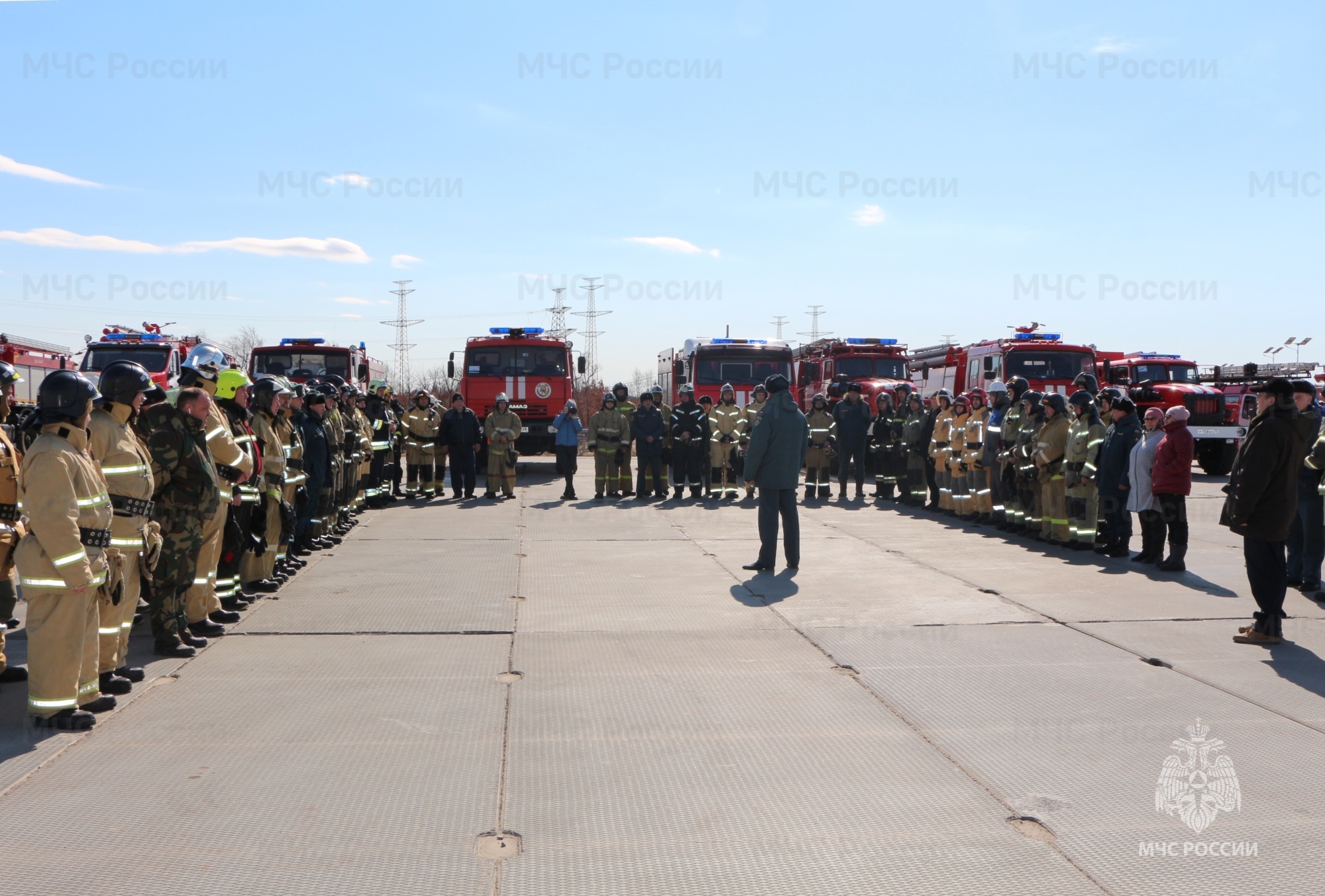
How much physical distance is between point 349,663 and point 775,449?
4.88m

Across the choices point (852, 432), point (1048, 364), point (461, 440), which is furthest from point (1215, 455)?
point (461, 440)

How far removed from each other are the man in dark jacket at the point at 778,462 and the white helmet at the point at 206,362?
4759mm

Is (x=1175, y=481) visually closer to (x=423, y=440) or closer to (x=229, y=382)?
(x=229, y=382)

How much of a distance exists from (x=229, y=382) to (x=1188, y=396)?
810 inches

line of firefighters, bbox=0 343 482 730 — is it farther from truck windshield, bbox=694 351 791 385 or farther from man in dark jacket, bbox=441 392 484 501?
truck windshield, bbox=694 351 791 385

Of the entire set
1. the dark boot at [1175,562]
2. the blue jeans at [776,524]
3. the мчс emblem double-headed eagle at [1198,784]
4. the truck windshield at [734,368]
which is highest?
the truck windshield at [734,368]

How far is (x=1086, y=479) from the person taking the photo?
11148mm

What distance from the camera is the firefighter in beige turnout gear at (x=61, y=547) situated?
4.74 metres

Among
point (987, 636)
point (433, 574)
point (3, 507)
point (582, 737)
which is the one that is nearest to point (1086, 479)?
point (987, 636)

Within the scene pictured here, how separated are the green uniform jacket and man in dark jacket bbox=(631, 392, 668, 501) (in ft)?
22.6

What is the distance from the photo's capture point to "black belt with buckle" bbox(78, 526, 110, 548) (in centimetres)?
494

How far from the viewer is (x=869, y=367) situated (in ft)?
78.9

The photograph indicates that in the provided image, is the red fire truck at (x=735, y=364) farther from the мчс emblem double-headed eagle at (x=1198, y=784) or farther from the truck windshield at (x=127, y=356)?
the мчс emblem double-headed eagle at (x=1198, y=784)

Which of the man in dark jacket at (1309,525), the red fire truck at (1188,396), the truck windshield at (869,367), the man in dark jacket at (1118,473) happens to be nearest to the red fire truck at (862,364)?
the truck windshield at (869,367)
